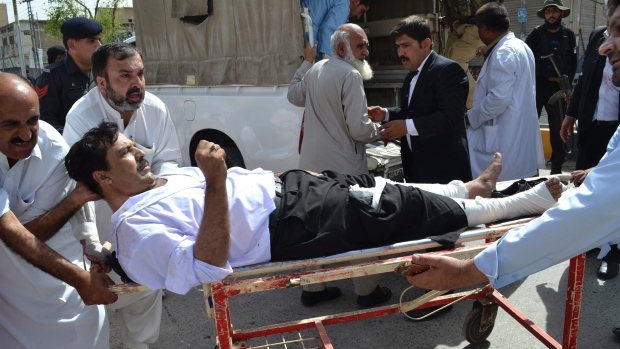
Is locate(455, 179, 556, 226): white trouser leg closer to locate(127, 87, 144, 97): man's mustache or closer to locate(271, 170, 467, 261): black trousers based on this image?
locate(271, 170, 467, 261): black trousers

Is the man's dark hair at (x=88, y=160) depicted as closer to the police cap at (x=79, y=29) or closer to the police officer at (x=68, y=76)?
the police officer at (x=68, y=76)

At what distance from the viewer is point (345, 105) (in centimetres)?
367

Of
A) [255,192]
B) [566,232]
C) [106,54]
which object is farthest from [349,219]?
[106,54]

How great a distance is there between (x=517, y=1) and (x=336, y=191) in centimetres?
1483

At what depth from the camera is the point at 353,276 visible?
2307 millimetres

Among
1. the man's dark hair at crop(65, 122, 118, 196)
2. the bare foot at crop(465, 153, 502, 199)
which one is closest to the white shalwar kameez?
the man's dark hair at crop(65, 122, 118, 196)

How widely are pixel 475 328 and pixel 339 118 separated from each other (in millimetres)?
1669

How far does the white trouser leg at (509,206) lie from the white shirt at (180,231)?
105 cm

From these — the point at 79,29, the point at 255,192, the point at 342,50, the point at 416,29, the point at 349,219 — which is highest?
the point at 79,29

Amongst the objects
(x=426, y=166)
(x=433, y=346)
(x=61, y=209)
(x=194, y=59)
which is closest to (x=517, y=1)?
(x=194, y=59)

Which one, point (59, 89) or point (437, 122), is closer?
point (437, 122)

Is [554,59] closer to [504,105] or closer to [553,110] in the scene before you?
[553,110]

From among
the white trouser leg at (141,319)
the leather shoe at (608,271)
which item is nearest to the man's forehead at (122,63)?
the white trouser leg at (141,319)

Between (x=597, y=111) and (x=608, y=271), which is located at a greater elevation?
(x=597, y=111)
